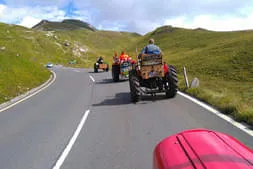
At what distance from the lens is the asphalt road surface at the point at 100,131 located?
20.1ft

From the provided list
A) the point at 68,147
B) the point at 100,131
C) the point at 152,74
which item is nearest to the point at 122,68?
the point at 152,74

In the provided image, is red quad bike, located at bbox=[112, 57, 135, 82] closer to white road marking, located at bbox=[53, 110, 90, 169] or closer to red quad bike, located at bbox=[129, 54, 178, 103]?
red quad bike, located at bbox=[129, 54, 178, 103]

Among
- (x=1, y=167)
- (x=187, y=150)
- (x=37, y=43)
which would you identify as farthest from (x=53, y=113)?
(x=37, y=43)

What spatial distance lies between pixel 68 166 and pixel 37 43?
102m

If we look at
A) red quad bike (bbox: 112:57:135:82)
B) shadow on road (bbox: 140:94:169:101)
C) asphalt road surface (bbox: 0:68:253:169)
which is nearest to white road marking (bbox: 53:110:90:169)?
asphalt road surface (bbox: 0:68:253:169)

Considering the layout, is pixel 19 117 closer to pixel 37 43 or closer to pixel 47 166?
pixel 47 166

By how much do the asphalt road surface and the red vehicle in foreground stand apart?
Answer: 7.81 ft

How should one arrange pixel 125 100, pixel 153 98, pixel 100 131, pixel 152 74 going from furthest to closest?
pixel 125 100
pixel 153 98
pixel 152 74
pixel 100 131

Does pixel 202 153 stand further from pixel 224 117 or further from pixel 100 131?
pixel 224 117

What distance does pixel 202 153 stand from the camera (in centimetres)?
275

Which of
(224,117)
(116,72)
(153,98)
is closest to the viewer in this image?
(224,117)

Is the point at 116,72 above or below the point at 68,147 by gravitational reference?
above

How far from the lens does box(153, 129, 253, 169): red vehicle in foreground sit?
251cm

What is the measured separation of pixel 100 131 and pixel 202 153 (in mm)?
5635
